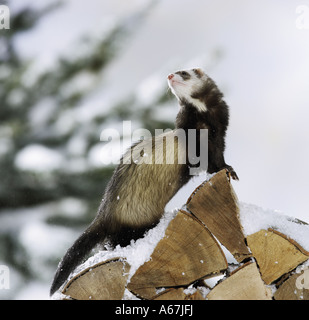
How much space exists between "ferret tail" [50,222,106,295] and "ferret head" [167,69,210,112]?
69cm

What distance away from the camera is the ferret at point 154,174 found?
1399mm

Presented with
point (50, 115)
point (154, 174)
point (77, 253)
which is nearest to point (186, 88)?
point (154, 174)

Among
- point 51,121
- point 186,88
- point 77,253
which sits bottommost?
point 77,253

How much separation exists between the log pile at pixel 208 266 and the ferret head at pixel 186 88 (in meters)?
0.67

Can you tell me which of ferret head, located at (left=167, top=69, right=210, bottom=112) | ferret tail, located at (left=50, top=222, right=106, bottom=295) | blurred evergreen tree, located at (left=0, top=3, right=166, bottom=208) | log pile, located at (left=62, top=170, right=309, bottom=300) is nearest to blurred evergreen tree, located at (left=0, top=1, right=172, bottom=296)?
blurred evergreen tree, located at (left=0, top=3, right=166, bottom=208)

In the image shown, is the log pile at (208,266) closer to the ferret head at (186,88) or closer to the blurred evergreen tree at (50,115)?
the ferret head at (186,88)

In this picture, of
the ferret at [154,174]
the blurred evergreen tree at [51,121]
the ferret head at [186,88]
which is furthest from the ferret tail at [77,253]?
the blurred evergreen tree at [51,121]

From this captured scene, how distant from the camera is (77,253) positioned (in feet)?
4.42

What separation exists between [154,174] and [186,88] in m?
0.46

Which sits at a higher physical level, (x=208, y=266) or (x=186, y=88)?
(x=186, y=88)

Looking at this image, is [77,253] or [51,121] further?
[51,121]

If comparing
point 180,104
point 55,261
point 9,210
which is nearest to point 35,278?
point 55,261

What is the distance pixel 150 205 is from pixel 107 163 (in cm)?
200

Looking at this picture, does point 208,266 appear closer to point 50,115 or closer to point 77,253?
point 77,253
